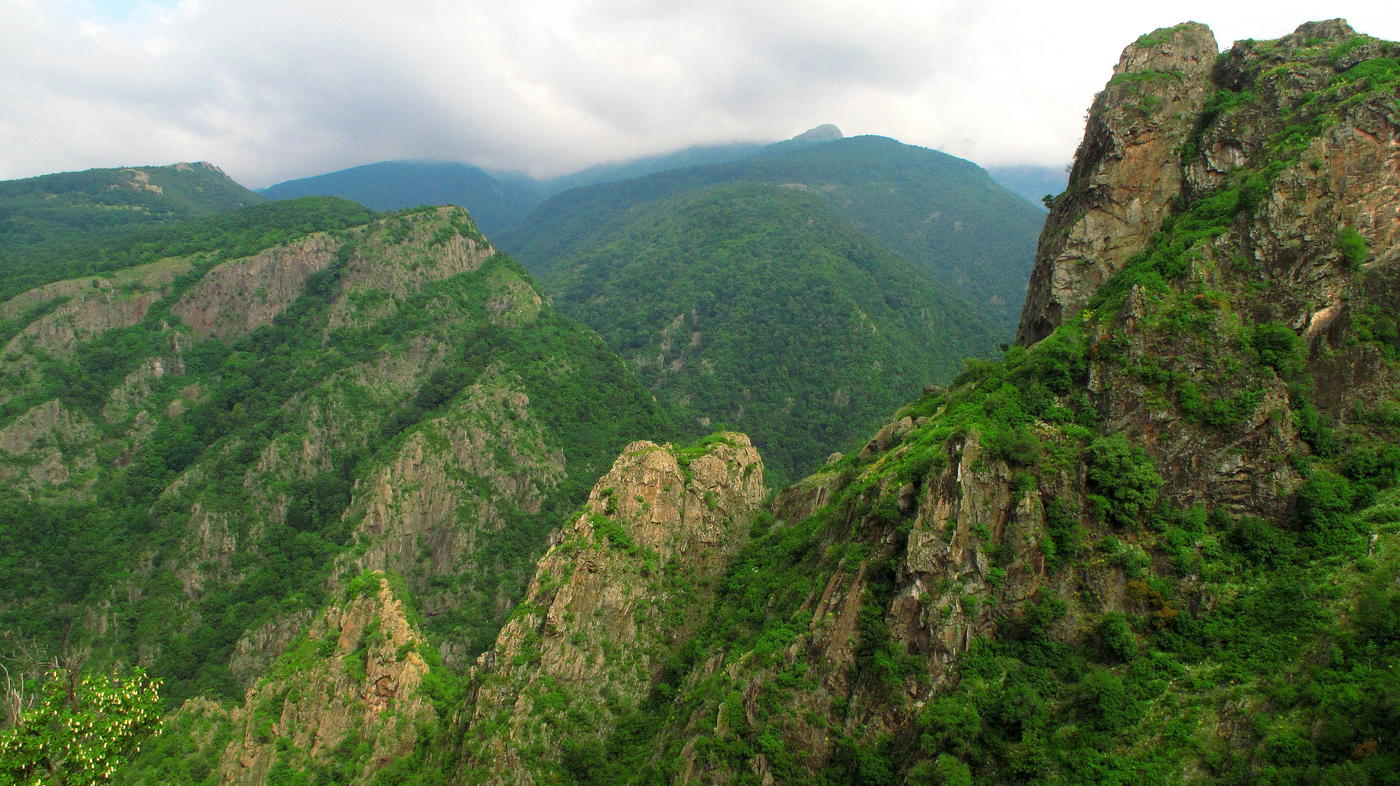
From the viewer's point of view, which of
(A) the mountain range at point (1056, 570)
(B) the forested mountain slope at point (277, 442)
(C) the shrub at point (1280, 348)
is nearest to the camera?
(A) the mountain range at point (1056, 570)

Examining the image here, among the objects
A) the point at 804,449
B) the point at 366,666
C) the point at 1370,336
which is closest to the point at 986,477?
the point at 1370,336

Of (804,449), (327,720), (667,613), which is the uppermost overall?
(667,613)

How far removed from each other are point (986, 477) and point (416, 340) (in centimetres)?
12709

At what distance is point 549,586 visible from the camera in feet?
159

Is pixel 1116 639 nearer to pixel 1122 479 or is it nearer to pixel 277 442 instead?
pixel 1122 479

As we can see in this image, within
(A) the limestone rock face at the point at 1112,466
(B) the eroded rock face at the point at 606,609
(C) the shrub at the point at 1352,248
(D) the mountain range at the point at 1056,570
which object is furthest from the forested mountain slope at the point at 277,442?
(C) the shrub at the point at 1352,248

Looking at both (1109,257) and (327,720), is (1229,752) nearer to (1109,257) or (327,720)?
(1109,257)

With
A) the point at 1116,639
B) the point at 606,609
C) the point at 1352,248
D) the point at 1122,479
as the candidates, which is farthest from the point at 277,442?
the point at 1352,248

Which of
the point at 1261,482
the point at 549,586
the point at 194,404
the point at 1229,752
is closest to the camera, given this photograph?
the point at 1229,752

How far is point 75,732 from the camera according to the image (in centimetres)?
2850

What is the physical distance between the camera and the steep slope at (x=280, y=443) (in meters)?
99.6

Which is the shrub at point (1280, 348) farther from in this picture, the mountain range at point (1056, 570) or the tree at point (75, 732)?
the tree at point (75, 732)

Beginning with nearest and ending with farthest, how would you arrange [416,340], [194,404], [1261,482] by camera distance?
[1261,482] → [194,404] → [416,340]

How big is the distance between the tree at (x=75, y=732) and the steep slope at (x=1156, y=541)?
79.1 ft
